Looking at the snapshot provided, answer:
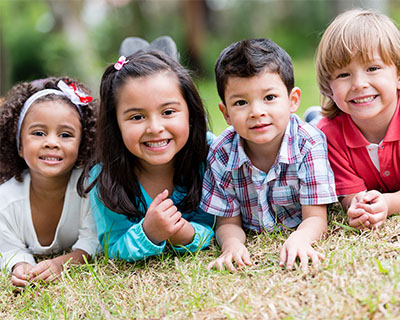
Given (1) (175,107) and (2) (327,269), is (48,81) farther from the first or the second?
(2) (327,269)

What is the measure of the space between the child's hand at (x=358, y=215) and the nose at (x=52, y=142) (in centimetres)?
165

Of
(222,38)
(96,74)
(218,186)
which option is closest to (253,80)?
(218,186)

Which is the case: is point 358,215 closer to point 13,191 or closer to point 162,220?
point 162,220

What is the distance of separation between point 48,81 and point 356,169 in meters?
1.93

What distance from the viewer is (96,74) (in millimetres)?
11977

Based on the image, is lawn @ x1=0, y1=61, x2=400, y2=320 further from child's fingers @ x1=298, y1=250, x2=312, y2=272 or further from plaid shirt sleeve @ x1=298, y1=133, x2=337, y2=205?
plaid shirt sleeve @ x1=298, y1=133, x2=337, y2=205

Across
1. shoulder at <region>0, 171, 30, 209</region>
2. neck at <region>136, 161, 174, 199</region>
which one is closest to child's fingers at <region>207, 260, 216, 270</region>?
neck at <region>136, 161, 174, 199</region>

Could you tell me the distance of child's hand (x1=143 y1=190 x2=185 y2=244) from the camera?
2318mm

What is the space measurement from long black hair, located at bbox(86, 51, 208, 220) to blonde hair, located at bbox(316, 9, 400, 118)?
716 mm

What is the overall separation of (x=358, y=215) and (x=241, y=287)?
0.71m

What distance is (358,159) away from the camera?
261cm

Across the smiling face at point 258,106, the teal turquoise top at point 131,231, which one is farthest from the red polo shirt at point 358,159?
the teal turquoise top at point 131,231

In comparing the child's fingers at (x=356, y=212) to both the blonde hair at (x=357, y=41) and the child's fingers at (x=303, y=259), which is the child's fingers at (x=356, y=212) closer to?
the child's fingers at (x=303, y=259)

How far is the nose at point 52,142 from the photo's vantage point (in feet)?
9.03
